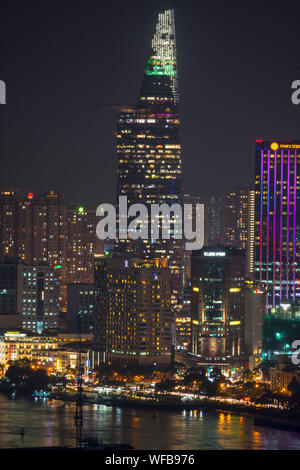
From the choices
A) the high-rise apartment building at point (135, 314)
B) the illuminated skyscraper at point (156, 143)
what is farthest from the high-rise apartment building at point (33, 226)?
the high-rise apartment building at point (135, 314)

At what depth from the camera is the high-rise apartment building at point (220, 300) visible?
126 ft

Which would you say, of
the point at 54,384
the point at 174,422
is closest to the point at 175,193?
the point at 54,384

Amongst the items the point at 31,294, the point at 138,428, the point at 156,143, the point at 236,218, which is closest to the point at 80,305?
the point at 31,294

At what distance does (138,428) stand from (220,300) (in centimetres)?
922

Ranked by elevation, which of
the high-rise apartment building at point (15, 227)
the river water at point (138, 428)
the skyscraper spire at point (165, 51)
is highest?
the skyscraper spire at point (165, 51)

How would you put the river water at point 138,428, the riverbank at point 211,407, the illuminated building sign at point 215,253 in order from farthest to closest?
the illuminated building sign at point 215,253 < the riverbank at point 211,407 < the river water at point 138,428

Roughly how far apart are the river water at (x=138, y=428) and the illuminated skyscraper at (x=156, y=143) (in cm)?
1600

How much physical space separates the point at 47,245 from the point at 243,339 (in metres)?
13.5

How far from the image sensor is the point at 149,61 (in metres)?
49.2

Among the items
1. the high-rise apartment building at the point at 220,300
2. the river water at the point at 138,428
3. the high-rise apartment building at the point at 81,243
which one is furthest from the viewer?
the high-rise apartment building at the point at 81,243

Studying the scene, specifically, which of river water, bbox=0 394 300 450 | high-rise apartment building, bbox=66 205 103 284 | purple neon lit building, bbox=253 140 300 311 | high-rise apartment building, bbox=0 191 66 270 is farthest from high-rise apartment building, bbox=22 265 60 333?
river water, bbox=0 394 300 450

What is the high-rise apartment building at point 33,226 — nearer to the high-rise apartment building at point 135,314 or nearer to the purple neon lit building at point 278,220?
the purple neon lit building at point 278,220

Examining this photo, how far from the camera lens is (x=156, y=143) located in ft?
163
